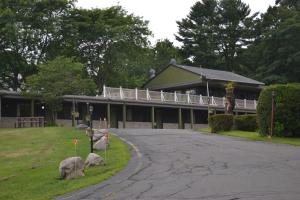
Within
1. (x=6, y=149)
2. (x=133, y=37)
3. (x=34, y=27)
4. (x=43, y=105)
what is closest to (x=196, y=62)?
(x=133, y=37)

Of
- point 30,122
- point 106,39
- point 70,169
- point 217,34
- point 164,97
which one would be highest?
point 217,34

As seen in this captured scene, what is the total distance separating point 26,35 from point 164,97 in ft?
47.0

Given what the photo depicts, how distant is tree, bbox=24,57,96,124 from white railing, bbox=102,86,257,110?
4.00 m

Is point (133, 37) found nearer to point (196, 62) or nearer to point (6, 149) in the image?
point (196, 62)

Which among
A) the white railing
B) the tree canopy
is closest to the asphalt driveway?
the white railing

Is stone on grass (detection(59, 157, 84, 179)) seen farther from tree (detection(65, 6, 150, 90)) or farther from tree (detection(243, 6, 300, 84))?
tree (detection(243, 6, 300, 84))

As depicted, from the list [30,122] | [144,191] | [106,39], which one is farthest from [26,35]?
[144,191]

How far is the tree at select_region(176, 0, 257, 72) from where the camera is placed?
8356 centimetres

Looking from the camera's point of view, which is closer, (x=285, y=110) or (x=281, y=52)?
(x=285, y=110)

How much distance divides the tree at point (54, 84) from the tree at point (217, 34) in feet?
134

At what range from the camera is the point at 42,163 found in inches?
773

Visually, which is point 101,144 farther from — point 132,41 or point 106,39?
point 132,41

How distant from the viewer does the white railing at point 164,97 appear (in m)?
47.9

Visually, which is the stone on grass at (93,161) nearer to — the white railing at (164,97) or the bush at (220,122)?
the bush at (220,122)
